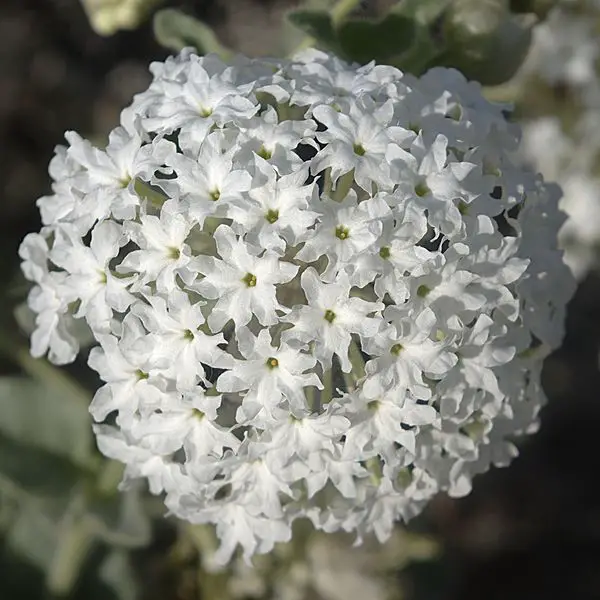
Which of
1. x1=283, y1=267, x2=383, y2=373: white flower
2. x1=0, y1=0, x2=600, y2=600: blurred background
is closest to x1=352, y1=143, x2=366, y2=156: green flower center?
x1=283, y1=267, x2=383, y2=373: white flower

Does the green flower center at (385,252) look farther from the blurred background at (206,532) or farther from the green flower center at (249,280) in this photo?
the blurred background at (206,532)

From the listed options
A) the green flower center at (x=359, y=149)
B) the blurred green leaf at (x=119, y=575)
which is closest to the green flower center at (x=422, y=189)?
the green flower center at (x=359, y=149)

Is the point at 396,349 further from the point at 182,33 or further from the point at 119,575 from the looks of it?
the point at 119,575

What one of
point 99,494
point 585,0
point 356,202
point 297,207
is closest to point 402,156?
point 356,202

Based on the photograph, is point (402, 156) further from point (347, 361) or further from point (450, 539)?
point (450, 539)

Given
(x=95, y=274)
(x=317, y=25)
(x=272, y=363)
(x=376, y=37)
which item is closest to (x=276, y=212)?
(x=272, y=363)

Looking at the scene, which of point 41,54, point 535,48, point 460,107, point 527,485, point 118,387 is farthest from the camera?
point 527,485
